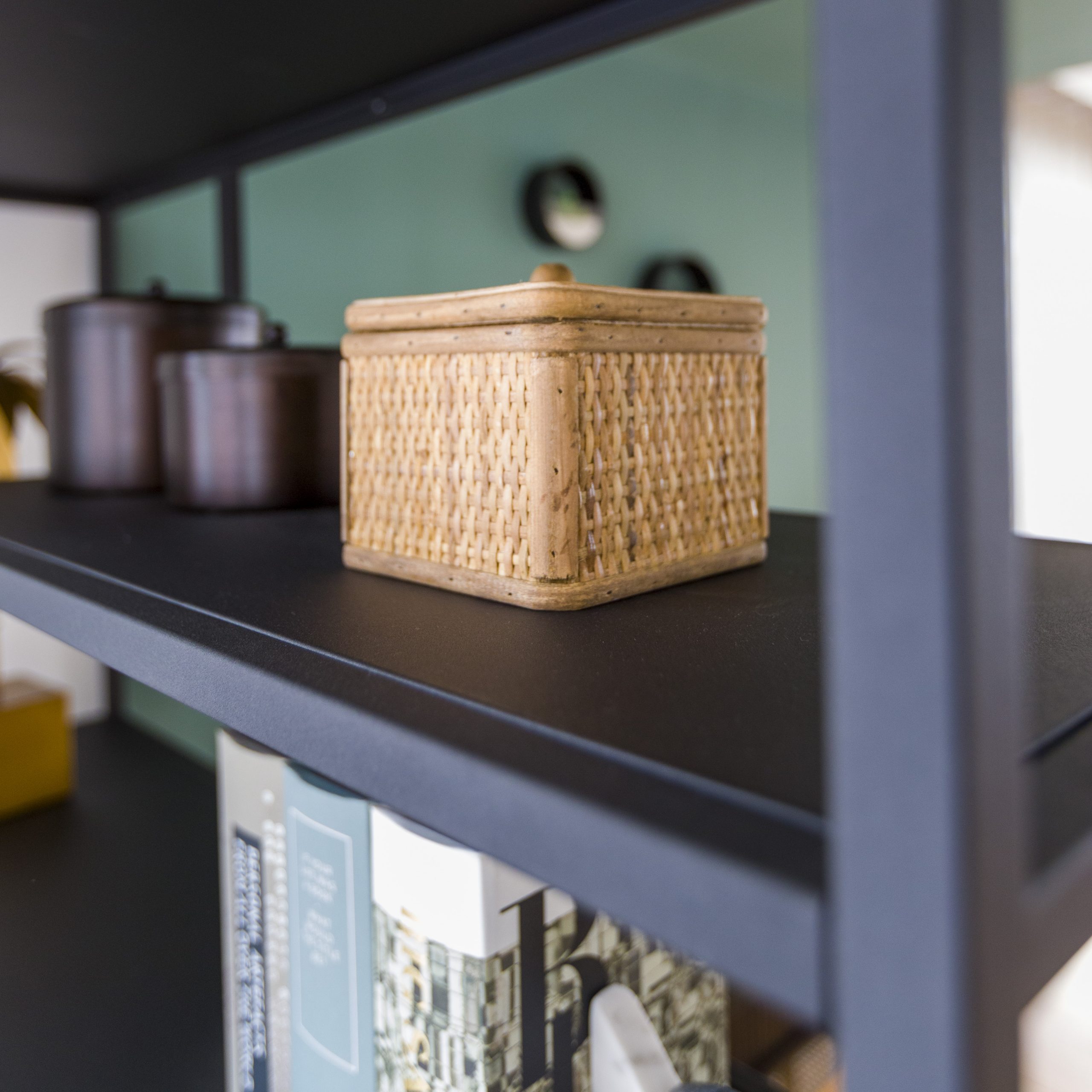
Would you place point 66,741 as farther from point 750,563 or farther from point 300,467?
point 750,563

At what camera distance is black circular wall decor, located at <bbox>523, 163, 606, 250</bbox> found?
2334mm

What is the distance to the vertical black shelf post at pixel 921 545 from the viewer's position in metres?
0.16

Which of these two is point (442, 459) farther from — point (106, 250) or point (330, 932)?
point (106, 250)

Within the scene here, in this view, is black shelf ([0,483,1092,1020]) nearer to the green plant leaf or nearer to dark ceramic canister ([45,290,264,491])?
dark ceramic canister ([45,290,264,491])

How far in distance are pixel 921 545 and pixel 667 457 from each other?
29 cm

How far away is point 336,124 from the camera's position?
0.91 metres

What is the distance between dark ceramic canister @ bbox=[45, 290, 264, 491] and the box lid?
0.39 m

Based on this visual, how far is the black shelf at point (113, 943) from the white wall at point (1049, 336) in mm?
2845

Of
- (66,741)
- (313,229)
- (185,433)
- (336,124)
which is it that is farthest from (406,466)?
(313,229)

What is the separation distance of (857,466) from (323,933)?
38 centimetres

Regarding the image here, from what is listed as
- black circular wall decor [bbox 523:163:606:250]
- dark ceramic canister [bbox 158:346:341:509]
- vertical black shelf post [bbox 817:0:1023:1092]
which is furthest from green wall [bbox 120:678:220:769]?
black circular wall decor [bbox 523:163:606:250]

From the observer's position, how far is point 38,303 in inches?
52.8

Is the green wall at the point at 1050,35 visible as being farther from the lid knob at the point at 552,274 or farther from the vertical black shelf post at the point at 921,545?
the vertical black shelf post at the point at 921,545

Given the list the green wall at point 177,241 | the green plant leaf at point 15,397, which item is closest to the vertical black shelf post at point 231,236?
the green wall at point 177,241
